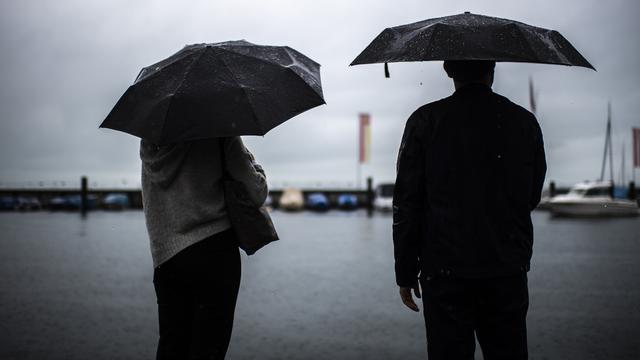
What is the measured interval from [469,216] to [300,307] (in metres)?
4.57

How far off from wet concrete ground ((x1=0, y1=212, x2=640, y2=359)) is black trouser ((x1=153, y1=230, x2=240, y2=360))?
203cm

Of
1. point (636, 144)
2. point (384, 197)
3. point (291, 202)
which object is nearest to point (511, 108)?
point (384, 197)

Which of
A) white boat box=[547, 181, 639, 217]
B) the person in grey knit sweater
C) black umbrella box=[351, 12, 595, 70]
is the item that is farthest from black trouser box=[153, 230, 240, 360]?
white boat box=[547, 181, 639, 217]

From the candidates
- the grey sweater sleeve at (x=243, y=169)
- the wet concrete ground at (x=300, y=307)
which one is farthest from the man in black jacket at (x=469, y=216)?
the wet concrete ground at (x=300, y=307)

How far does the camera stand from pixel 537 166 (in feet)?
8.39

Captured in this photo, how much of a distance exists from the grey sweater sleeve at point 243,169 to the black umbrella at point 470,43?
26.8 inches

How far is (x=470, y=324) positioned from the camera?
7.88 ft

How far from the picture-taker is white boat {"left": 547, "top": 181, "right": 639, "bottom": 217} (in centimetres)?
2952

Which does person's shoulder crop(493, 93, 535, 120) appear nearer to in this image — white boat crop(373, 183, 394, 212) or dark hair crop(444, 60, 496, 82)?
dark hair crop(444, 60, 496, 82)

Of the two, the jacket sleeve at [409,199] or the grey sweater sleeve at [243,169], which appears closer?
the jacket sleeve at [409,199]

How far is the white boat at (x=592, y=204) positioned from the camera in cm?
2952

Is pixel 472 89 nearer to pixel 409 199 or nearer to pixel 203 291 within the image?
pixel 409 199

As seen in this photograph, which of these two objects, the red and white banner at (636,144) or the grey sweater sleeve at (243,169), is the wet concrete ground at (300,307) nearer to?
the grey sweater sleeve at (243,169)

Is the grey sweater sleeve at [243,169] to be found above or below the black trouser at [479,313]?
above
